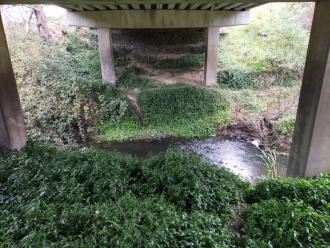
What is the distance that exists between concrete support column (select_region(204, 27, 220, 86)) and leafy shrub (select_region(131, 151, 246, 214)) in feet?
31.4

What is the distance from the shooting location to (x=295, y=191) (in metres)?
5.11

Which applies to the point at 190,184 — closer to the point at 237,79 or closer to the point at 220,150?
the point at 220,150

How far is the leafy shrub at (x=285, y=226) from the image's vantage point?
381 cm

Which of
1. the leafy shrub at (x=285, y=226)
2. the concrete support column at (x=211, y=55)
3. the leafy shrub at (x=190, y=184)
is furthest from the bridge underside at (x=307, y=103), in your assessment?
the concrete support column at (x=211, y=55)

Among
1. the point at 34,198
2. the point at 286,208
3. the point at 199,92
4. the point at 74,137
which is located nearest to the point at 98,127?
the point at 74,137

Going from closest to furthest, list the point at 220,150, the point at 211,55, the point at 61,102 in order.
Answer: the point at 220,150 → the point at 61,102 → the point at 211,55

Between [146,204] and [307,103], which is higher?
[307,103]

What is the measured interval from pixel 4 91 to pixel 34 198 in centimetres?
337

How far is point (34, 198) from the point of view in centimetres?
448

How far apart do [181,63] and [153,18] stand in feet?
17.0

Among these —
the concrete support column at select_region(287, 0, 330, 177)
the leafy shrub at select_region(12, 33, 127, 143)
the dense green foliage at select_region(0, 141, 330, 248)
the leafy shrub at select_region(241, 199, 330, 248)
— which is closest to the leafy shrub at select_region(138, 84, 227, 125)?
the leafy shrub at select_region(12, 33, 127, 143)

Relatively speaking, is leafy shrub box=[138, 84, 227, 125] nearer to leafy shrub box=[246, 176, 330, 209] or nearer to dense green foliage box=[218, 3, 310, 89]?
dense green foliage box=[218, 3, 310, 89]

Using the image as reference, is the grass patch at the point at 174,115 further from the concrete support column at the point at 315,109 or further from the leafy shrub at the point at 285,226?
the leafy shrub at the point at 285,226

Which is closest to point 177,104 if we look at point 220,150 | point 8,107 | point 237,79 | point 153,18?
point 220,150
